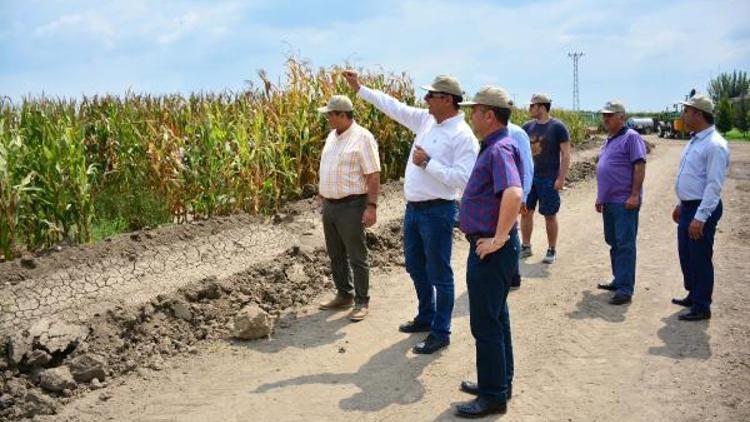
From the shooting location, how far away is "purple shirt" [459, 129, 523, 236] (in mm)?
3992

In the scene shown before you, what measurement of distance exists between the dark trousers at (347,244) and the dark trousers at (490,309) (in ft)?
6.76

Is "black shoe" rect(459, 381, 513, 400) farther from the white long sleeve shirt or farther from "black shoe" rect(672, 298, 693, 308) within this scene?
"black shoe" rect(672, 298, 693, 308)

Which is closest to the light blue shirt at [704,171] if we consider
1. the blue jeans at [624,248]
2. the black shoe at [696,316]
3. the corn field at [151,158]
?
the blue jeans at [624,248]

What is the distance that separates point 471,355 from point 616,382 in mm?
1099

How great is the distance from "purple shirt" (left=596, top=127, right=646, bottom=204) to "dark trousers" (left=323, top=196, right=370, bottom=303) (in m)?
2.52

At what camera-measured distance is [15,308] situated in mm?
5598

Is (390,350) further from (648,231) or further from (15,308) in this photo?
(648,231)

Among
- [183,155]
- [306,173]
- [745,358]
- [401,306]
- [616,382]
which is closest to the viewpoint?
[616,382]

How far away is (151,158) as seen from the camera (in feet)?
27.9

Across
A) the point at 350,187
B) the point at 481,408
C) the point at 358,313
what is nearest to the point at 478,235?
the point at 481,408

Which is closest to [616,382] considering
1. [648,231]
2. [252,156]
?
[252,156]

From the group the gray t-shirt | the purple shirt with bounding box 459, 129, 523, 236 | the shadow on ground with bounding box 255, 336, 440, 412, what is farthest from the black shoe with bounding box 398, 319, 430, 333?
the gray t-shirt

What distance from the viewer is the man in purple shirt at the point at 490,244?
3.97m

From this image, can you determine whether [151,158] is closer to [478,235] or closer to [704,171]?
[478,235]
